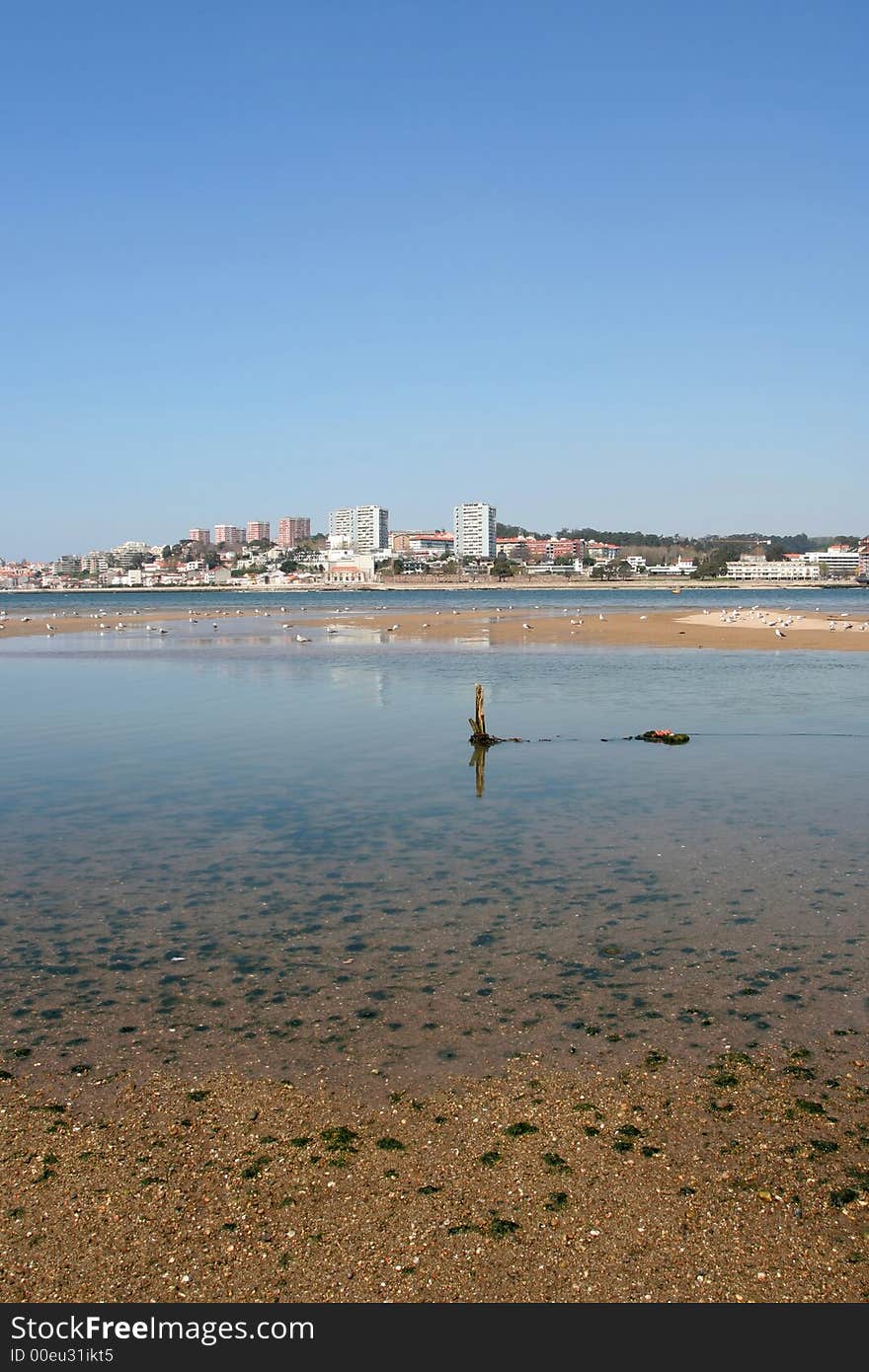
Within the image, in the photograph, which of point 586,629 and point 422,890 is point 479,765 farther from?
point 586,629

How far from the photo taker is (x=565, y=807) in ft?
58.2

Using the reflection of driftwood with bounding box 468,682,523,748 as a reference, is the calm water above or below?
below

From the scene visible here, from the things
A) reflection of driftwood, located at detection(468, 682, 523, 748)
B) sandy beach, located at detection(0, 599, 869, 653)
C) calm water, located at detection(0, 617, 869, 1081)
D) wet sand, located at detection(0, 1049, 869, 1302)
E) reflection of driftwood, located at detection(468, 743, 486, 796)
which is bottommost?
wet sand, located at detection(0, 1049, 869, 1302)

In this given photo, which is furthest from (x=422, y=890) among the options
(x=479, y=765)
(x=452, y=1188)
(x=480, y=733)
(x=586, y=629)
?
(x=586, y=629)

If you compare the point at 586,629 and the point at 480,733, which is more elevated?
the point at 586,629

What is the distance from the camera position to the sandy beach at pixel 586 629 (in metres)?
59.5

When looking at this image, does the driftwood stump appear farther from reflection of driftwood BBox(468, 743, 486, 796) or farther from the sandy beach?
the sandy beach

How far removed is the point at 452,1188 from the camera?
6.57 meters

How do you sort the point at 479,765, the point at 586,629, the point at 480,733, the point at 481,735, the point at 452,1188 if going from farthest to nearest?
the point at 586,629 < the point at 480,733 < the point at 481,735 < the point at 479,765 < the point at 452,1188

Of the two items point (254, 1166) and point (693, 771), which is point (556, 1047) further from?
point (693, 771)

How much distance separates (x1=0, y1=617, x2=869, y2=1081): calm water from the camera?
9.07 m

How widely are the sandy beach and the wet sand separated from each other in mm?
48250

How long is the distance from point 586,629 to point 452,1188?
67575 mm

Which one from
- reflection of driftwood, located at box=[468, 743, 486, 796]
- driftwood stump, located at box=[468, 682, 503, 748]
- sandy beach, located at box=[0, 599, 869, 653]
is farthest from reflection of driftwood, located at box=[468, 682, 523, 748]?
sandy beach, located at box=[0, 599, 869, 653]
